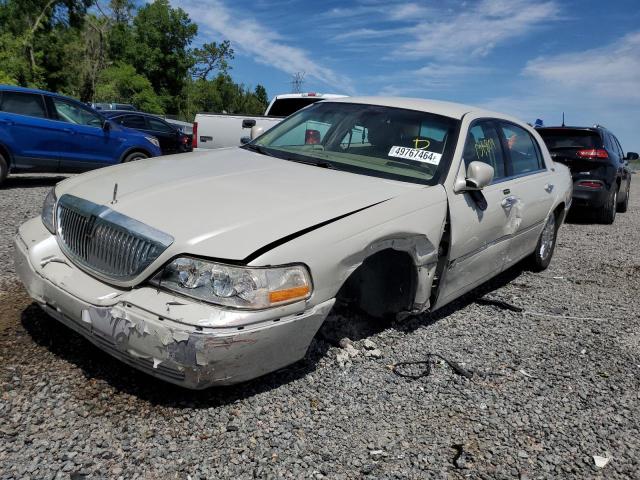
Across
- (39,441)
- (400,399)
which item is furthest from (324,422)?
(39,441)

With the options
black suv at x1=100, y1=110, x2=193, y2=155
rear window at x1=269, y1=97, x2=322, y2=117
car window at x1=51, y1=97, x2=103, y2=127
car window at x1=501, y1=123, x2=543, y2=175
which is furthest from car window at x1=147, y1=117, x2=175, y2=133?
car window at x1=501, y1=123, x2=543, y2=175

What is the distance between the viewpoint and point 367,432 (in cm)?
270

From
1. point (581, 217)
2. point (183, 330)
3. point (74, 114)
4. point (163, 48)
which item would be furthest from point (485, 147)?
point (163, 48)

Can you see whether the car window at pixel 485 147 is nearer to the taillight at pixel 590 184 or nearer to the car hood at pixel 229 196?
the car hood at pixel 229 196

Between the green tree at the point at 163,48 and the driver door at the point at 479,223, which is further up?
the green tree at the point at 163,48

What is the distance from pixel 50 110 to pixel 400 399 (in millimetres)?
8590

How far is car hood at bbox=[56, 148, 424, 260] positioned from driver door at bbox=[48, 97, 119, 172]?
6589 millimetres

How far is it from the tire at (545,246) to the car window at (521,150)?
23.7 inches

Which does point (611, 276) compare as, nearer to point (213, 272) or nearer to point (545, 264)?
point (545, 264)

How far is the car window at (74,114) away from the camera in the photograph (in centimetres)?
949

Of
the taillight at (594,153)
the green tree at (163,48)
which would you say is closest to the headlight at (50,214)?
the taillight at (594,153)

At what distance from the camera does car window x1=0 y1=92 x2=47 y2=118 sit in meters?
8.84

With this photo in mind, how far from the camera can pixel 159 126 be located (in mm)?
16469

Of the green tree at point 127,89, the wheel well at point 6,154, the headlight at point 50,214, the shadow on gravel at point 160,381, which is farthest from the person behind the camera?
the green tree at point 127,89
